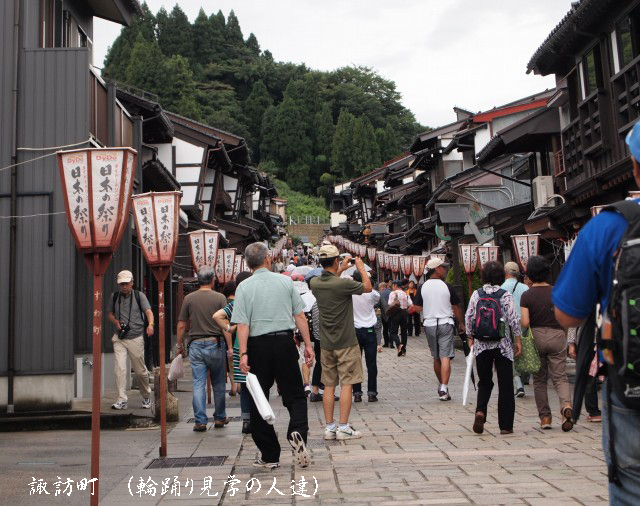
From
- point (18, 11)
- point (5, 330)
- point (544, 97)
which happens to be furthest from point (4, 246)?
point (544, 97)

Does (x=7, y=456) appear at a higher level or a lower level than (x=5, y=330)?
lower

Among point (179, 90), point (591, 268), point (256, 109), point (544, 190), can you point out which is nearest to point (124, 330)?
point (591, 268)

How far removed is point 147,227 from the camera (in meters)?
8.86

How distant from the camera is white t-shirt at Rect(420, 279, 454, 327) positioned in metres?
11.6

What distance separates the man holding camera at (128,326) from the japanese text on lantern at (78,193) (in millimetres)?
4808

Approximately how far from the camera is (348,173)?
99375 millimetres

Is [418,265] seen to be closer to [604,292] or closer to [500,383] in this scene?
[500,383]

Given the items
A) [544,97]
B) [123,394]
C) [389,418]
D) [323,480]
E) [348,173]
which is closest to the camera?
[323,480]

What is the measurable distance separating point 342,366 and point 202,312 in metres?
1.98

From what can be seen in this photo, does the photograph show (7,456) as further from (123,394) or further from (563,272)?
(563,272)

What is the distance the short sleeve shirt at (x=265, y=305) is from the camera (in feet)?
22.8

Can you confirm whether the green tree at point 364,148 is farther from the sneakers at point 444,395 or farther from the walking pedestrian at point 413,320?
the sneakers at point 444,395

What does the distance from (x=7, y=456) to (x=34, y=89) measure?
206 inches

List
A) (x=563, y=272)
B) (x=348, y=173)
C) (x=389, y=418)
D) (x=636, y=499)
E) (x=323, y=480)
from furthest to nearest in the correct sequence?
1. (x=348, y=173)
2. (x=389, y=418)
3. (x=323, y=480)
4. (x=563, y=272)
5. (x=636, y=499)
